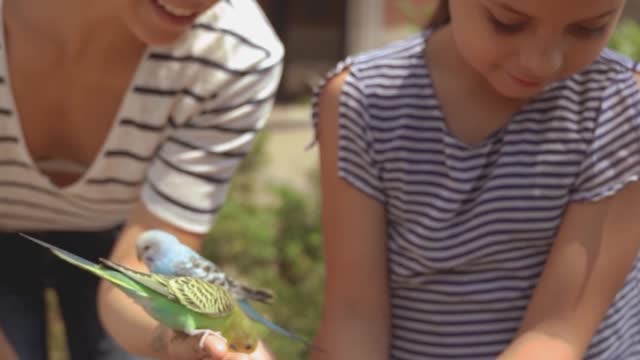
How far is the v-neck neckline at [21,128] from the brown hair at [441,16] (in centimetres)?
45

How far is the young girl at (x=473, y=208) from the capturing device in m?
1.73

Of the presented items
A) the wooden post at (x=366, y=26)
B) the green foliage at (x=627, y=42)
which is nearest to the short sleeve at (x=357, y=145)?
the green foliage at (x=627, y=42)

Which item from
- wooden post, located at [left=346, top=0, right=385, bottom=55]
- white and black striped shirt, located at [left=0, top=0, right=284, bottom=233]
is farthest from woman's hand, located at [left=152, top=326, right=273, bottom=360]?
wooden post, located at [left=346, top=0, right=385, bottom=55]

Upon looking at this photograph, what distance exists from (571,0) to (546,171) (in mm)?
335

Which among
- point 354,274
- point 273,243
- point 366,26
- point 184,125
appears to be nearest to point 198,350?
point 354,274

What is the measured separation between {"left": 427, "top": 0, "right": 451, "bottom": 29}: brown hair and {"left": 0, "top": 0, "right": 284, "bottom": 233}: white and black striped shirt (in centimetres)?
25

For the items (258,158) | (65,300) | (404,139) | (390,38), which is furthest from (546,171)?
(390,38)

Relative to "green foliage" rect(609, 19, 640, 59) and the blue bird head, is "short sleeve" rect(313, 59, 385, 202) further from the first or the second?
"green foliage" rect(609, 19, 640, 59)

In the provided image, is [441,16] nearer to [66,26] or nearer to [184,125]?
[184,125]

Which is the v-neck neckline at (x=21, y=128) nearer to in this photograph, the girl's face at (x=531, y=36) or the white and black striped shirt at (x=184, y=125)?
the white and black striped shirt at (x=184, y=125)

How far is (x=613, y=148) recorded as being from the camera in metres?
1.74

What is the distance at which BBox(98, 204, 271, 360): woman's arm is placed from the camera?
1594mm

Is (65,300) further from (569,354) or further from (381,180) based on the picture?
(569,354)

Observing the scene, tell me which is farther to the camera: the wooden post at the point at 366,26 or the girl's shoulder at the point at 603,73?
the wooden post at the point at 366,26
